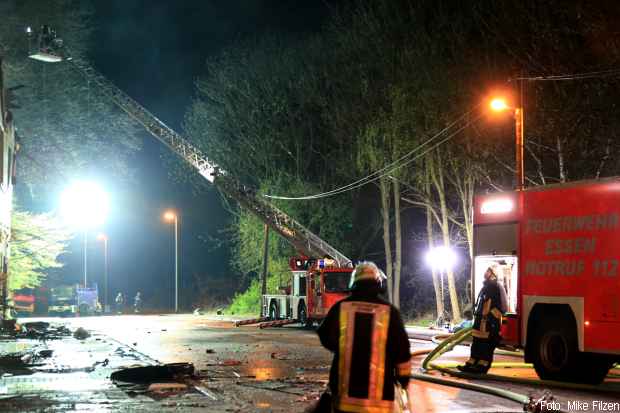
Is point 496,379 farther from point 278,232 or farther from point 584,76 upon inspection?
point 278,232

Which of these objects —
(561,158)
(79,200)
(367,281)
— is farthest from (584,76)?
(79,200)

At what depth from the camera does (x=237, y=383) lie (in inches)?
488

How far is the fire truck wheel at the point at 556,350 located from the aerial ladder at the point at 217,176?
1972 centimetres

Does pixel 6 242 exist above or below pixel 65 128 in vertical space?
below

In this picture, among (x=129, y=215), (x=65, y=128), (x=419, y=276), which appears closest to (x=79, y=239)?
(x=129, y=215)

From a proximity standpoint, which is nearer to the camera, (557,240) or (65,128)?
(557,240)

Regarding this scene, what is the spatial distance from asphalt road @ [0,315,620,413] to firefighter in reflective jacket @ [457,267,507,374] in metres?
0.64

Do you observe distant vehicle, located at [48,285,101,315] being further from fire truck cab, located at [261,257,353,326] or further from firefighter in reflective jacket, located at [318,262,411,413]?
firefighter in reflective jacket, located at [318,262,411,413]

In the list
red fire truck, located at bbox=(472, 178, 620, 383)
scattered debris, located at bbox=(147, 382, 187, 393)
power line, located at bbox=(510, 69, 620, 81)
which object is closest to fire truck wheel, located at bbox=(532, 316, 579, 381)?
red fire truck, located at bbox=(472, 178, 620, 383)

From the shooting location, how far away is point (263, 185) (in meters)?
40.9

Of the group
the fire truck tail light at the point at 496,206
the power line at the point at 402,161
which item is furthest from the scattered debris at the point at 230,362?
the power line at the point at 402,161

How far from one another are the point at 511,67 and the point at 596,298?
13.9 m

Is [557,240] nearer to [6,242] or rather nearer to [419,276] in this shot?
[6,242]

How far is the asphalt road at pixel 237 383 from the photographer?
10070 millimetres
